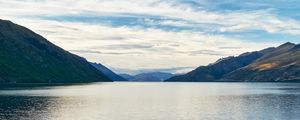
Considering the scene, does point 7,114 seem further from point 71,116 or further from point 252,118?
point 252,118

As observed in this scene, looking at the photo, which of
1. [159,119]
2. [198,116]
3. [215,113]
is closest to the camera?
[159,119]

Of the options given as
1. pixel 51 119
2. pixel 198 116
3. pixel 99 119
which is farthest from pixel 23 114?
pixel 198 116

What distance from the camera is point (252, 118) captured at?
368 ft

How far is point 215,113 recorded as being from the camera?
125938 mm

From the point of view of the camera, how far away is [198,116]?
11712 cm

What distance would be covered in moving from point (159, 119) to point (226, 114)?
24.8 meters

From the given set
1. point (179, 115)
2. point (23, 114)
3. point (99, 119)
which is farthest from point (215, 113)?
point (23, 114)

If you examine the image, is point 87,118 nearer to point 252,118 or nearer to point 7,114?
point 7,114

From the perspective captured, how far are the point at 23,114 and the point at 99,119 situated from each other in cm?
2602

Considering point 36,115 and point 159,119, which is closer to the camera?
point 159,119

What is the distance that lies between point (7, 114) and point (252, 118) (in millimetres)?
68715

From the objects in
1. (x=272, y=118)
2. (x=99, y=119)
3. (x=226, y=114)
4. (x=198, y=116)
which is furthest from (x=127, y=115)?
(x=272, y=118)

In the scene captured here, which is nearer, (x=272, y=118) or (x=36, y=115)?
(x=272, y=118)

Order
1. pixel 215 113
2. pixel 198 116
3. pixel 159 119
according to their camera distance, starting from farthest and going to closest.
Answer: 1. pixel 215 113
2. pixel 198 116
3. pixel 159 119
